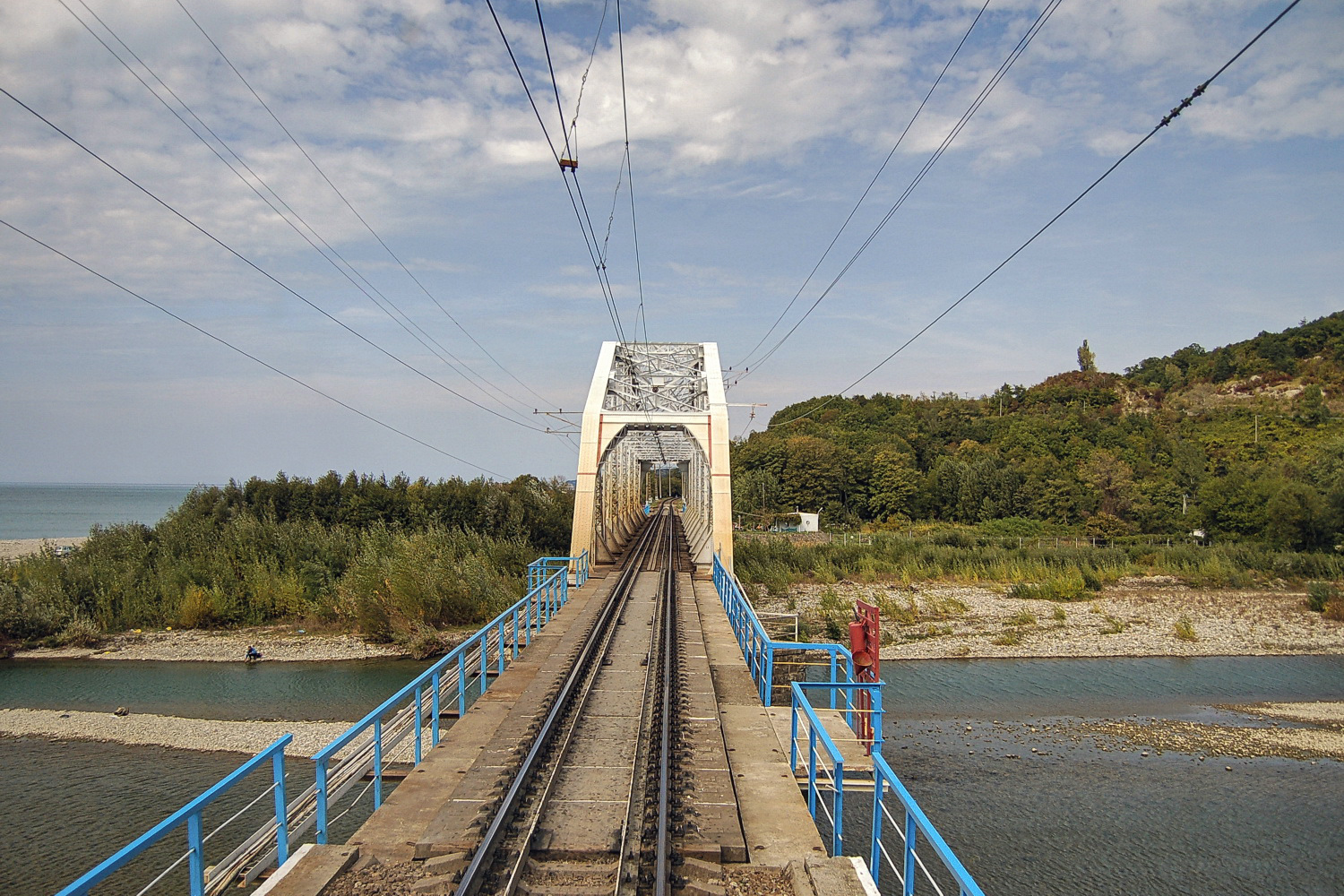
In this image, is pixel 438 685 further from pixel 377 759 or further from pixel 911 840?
pixel 911 840

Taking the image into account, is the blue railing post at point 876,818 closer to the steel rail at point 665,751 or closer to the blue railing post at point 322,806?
the steel rail at point 665,751

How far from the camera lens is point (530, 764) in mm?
6492

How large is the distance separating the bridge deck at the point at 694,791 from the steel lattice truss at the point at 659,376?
1595 centimetres

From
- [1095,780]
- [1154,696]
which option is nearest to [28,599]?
[1095,780]

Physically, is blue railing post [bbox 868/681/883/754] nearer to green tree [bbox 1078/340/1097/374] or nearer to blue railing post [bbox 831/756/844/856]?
blue railing post [bbox 831/756/844/856]

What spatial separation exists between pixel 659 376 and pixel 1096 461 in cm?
3702

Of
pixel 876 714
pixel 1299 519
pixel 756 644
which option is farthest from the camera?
pixel 1299 519

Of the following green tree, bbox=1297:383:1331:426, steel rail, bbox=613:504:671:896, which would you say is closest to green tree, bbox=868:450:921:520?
green tree, bbox=1297:383:1331:426

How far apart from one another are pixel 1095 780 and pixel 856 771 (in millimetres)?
8052

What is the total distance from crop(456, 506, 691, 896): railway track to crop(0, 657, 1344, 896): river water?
185 inches

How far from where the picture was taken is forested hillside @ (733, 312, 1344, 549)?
39.9 m

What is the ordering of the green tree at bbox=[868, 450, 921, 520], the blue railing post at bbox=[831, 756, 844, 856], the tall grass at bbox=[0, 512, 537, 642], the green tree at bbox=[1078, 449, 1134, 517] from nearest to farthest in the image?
the blue railing post at bbox=[831, 756, 844, 856], the tall grass at bbox=[0, 512, 537, 642], the green tree at bbox=[1078, 449, 1134, 517], the green tree at bbox=[868, 450, 921, 520]

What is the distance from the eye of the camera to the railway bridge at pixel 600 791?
486cm

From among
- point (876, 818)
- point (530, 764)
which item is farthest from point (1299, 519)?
point (530, 764)
